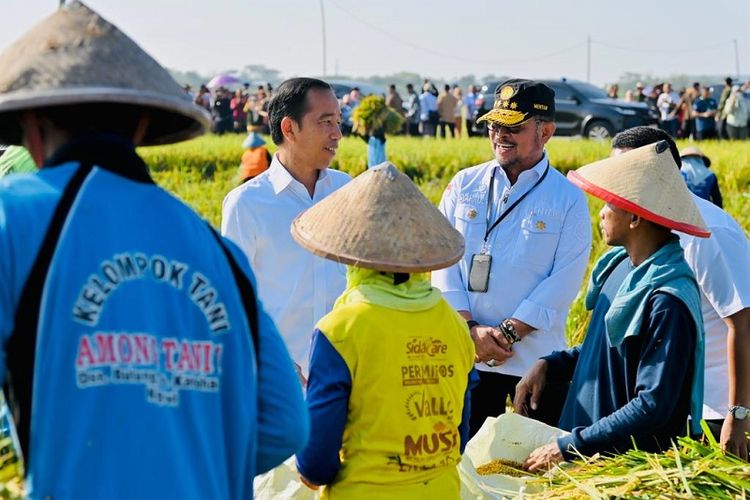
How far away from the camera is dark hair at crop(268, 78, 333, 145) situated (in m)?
4.83

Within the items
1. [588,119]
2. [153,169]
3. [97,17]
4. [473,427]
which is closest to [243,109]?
[588,119]

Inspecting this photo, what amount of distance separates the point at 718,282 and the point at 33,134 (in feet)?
9.27

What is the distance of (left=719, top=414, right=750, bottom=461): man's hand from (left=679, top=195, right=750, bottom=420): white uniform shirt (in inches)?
6.4

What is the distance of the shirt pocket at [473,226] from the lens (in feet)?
16.8

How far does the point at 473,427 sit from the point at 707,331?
3.70 feet

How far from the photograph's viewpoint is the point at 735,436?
4.22m

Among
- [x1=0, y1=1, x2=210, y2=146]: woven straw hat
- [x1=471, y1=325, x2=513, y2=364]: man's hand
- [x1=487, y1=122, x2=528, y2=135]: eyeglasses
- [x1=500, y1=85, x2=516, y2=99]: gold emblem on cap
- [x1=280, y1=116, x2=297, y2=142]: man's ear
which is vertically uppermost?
[x1=0, y1=1, x2=210, y2=146]: woven straw hat

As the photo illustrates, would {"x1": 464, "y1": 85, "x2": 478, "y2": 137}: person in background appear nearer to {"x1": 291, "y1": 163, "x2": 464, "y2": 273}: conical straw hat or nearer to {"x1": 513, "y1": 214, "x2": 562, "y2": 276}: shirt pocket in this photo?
{"x1": 513, "y1": 214, "x2": 562, "y2": 276}: shirt pocket

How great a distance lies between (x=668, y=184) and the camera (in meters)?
3.84

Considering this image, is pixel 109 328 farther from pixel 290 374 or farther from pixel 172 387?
pixel 290 374

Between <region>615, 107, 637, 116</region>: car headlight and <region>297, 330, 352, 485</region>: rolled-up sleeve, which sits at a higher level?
<region>297, 330, 352, 485</region>: rolled-up sleeve

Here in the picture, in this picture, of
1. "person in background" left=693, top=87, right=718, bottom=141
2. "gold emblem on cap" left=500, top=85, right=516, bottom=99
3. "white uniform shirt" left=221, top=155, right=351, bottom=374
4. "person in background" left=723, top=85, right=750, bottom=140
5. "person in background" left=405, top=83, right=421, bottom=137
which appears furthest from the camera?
"person in background" left=405, top=83, right=421, bottom=137

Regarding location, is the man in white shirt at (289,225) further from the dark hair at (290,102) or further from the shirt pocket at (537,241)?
the shirt pocket at (537,241)

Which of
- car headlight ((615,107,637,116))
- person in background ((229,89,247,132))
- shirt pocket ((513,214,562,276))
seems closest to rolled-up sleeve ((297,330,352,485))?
shirt pocket ((513,214,562,276))
